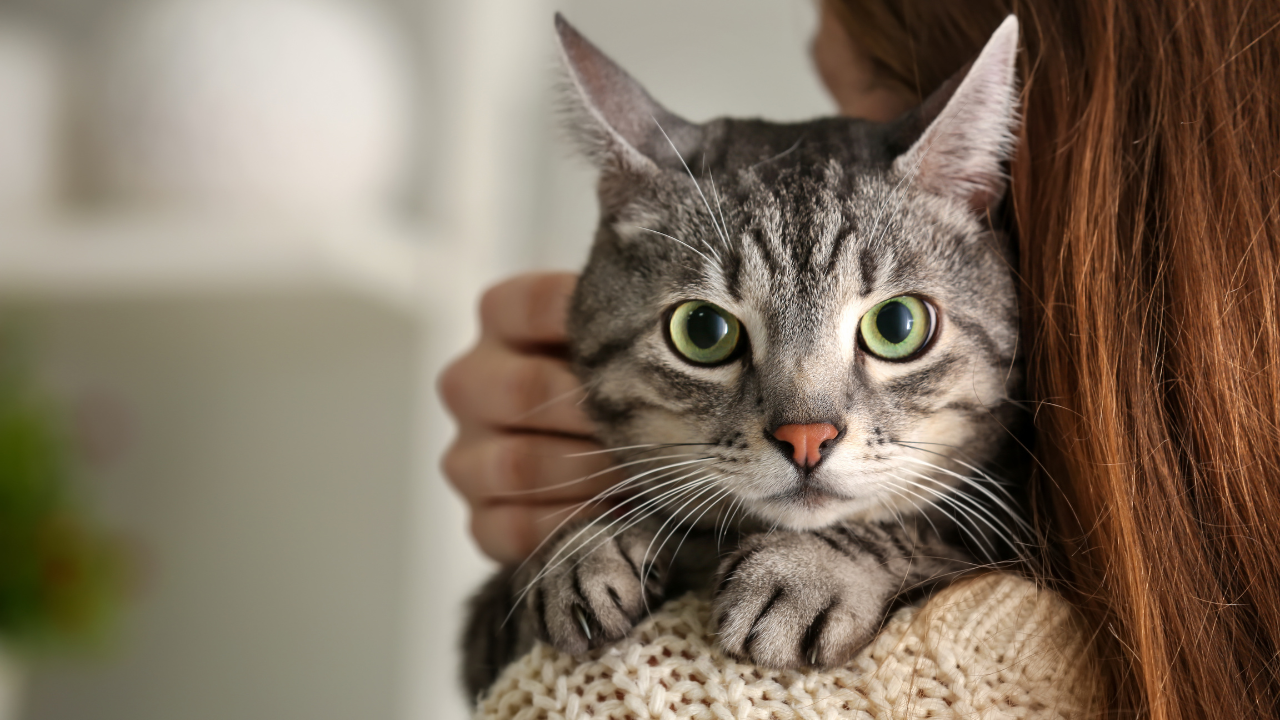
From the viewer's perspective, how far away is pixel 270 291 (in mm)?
1413

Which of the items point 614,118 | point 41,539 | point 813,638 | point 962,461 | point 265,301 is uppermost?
point 614,118

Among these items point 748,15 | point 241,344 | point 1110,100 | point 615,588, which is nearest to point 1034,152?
point 1110,100

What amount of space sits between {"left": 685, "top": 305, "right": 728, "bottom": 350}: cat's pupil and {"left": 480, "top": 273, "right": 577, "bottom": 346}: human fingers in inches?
10.8

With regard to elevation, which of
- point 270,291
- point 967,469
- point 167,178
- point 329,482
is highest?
point 167,178

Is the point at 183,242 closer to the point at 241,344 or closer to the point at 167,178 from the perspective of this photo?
the point at 167,178

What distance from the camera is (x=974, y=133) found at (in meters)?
0.70

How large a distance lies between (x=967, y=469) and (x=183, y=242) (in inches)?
47.9

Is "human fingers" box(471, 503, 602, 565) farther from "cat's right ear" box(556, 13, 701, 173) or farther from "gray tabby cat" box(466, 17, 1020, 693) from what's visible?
"cat's right ear" box(556, 13, 701, 173)

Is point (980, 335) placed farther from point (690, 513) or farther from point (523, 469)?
point (523, 469)

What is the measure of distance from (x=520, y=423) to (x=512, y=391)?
39mm

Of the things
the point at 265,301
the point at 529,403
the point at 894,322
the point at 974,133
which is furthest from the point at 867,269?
the point at 265,301

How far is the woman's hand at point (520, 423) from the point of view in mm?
880

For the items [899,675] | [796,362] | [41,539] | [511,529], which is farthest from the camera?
[41,539]

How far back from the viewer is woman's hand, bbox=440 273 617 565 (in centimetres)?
88
